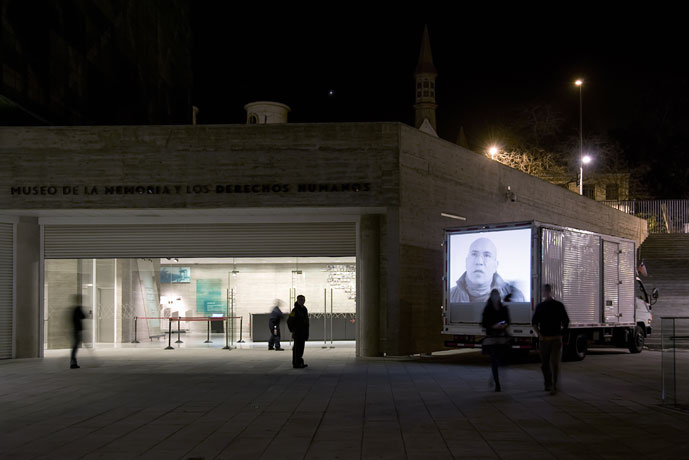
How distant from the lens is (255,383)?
1402 cm

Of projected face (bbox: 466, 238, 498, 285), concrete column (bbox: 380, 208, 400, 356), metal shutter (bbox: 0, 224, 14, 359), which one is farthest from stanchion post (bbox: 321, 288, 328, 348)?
metal shutter (bbox: 0, 224, 14, 359)

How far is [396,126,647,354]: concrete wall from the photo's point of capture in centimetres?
1959

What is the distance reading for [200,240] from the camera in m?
20.9

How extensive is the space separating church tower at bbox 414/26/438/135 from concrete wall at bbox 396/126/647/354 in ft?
167

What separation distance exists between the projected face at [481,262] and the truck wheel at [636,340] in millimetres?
7054

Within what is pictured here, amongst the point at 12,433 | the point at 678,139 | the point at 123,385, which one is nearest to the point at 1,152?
the point at 123,385

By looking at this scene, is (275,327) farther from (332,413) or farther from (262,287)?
(332,413)

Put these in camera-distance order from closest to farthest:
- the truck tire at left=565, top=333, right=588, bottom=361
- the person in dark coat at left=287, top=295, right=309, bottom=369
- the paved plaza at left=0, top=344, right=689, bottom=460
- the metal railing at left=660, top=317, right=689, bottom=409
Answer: the paved plaza at left=0, top=344, right=689, bottom=460 < the metal railing at left=660, top=317, right=689, bottom=409 < the person in dark coat at left=287, top=295, right=309, bottom=369 < the truck tire at left=565, top=333, right=588, bottom=361

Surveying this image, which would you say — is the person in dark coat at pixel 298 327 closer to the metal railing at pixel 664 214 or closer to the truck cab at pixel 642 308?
the truck cab at pixel 642 308

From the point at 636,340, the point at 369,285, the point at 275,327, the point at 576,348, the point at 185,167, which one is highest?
the point at 185,167

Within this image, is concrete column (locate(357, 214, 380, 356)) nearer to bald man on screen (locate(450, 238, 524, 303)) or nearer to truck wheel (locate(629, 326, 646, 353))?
bald man on screen (locate(450, 238, 524, 303))

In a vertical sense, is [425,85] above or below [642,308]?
above

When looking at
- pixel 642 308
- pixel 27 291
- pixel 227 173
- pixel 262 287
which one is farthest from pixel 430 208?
pixel 27 291

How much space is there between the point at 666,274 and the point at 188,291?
2006cm
